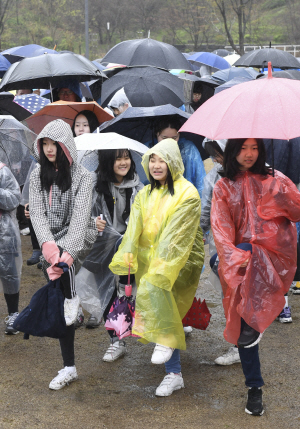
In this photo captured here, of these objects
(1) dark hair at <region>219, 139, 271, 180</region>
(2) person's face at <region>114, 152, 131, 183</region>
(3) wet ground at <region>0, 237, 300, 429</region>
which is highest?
(1) dark hair at <region>219, 139, 271, 180</region>

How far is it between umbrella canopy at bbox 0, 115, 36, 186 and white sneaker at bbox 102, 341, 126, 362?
6.19 ft

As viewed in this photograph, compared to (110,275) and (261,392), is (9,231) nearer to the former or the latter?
(110,275)

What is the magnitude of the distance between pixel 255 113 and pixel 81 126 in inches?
91.1

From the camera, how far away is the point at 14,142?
471cm

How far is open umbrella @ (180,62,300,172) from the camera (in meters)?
2.81

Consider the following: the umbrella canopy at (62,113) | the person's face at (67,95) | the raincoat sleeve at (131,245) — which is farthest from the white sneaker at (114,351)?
the person's face at (67,95)

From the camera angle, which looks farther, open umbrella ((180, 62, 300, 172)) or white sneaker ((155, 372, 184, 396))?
white sneaker ((155, 372, 184, 396))

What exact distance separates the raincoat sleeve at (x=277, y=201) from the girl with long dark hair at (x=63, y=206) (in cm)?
112

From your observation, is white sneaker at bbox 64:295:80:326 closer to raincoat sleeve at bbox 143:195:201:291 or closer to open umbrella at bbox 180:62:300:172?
raincoat sleeve at bbox 143:195:201:291

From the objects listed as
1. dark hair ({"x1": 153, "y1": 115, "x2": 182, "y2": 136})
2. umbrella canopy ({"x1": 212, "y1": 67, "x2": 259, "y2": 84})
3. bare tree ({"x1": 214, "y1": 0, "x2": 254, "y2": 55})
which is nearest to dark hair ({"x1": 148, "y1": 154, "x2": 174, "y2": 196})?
dark hair ({"x1": 153, "y1": 115, "x2": 182, "y2": 136})

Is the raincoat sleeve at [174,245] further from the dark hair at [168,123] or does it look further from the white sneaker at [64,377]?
the dark hair at [168,123]

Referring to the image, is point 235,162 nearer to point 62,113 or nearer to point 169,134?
point 169,134

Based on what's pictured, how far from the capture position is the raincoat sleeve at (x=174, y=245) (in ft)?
10.4

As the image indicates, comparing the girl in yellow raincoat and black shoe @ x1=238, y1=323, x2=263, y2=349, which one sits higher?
the girl in yellow raincoat
